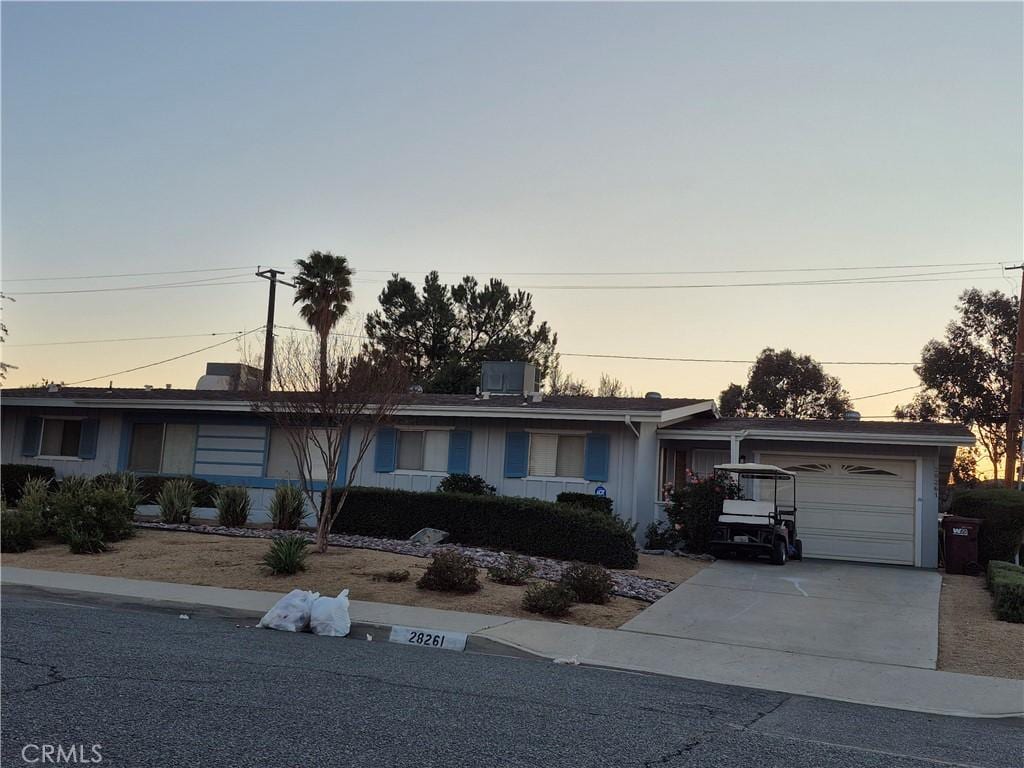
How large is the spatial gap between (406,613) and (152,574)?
16.0ft

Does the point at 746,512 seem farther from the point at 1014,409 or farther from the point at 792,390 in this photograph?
the point at 792,390

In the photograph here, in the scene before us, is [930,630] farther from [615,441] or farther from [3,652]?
[3,652]

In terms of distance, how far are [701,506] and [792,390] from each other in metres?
30.4

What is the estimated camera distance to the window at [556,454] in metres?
20.1

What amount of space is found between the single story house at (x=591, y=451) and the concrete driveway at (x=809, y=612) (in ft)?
9.34

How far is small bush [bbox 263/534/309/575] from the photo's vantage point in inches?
523

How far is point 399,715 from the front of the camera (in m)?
6.26

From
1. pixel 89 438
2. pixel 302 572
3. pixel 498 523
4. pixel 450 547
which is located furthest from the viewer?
pixel 89 438

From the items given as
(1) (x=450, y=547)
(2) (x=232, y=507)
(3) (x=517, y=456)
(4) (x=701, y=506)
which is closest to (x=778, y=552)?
(4) (x=701, y=506)

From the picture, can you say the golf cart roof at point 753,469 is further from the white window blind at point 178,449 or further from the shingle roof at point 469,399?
the white window blind at point 178,449

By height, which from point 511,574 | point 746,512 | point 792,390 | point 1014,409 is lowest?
point 511,574

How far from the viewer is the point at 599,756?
5.61 meters

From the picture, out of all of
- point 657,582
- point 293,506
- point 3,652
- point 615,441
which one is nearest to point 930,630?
point 657,582

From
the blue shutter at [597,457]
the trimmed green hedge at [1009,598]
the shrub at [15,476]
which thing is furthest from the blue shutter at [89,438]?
the trimmed green hedge at [1009,598]
